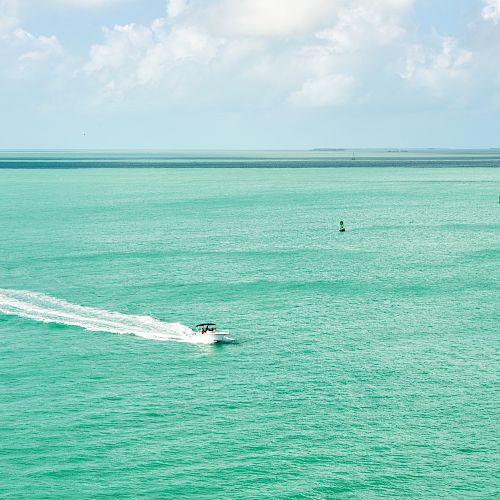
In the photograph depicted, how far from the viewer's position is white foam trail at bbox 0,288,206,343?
264 ft

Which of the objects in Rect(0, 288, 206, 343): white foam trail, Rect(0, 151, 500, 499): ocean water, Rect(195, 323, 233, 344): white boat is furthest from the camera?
Rect(0, 288, 206, 343): white foam trail

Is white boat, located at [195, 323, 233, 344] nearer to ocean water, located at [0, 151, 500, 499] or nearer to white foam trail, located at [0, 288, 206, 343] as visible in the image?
white foam trail, located at [0, 288, 206, 343]

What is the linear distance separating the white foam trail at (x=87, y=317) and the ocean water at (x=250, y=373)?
0.28 m

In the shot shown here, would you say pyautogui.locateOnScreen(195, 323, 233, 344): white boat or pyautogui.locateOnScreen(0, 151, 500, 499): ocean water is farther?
pyautogui.locateOnScreen(195, 323, 233, 344): white boat

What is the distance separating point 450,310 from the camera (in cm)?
8956

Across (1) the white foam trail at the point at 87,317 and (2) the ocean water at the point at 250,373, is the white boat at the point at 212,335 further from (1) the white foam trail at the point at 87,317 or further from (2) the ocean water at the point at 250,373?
(2) the ocean water at the point at 250,373

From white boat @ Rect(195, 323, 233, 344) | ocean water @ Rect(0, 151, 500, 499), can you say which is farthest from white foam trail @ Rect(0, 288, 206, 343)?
white boat @ Rect(195, 323, 233, 344)

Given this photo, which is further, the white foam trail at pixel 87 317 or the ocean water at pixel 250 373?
the white foam trail at pixel 87 317

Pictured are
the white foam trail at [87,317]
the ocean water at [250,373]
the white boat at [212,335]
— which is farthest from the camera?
the white foam trail at [87,317]

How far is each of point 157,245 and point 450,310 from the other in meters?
63.6

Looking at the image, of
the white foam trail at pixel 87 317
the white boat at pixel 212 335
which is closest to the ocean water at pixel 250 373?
the white foam trail at pixel 87 317

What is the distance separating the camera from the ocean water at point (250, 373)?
51.2 meters

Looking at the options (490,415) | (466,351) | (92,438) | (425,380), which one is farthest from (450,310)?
(92,438)

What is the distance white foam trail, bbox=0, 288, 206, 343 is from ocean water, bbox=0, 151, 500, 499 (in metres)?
0.28
